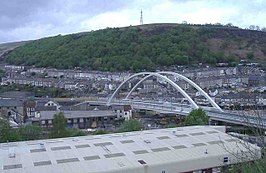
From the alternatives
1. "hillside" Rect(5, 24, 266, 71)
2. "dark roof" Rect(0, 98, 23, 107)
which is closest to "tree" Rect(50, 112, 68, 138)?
"dark roof" Rect(0, 98, 23, 107)

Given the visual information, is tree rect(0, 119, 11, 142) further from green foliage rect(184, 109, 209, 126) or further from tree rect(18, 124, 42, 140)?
green foliage rect(184, 109, 209, 126)

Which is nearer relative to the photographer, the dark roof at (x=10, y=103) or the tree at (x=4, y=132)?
the tree at (x=4, y=132)

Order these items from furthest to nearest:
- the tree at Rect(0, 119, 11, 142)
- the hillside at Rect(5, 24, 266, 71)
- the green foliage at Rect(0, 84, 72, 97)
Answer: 1. the hillside at Rect(5, 24, 266, 71)
2. the green foliage at Rect(0, 84, 72, 97)
3. the tree at Rect(0, 119, 11, 142)

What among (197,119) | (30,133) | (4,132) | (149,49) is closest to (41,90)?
(149,49)

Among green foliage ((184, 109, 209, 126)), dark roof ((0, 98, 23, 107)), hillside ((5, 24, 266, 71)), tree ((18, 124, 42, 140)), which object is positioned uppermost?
hillside ((5, 24, 266, 71))

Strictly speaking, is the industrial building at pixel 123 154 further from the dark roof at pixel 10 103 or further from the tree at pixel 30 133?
the dark roof at pixel 10 103

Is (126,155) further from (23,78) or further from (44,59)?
(44,59)

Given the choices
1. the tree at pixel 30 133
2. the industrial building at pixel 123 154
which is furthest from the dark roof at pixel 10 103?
the industrial building at pixel 123 154
